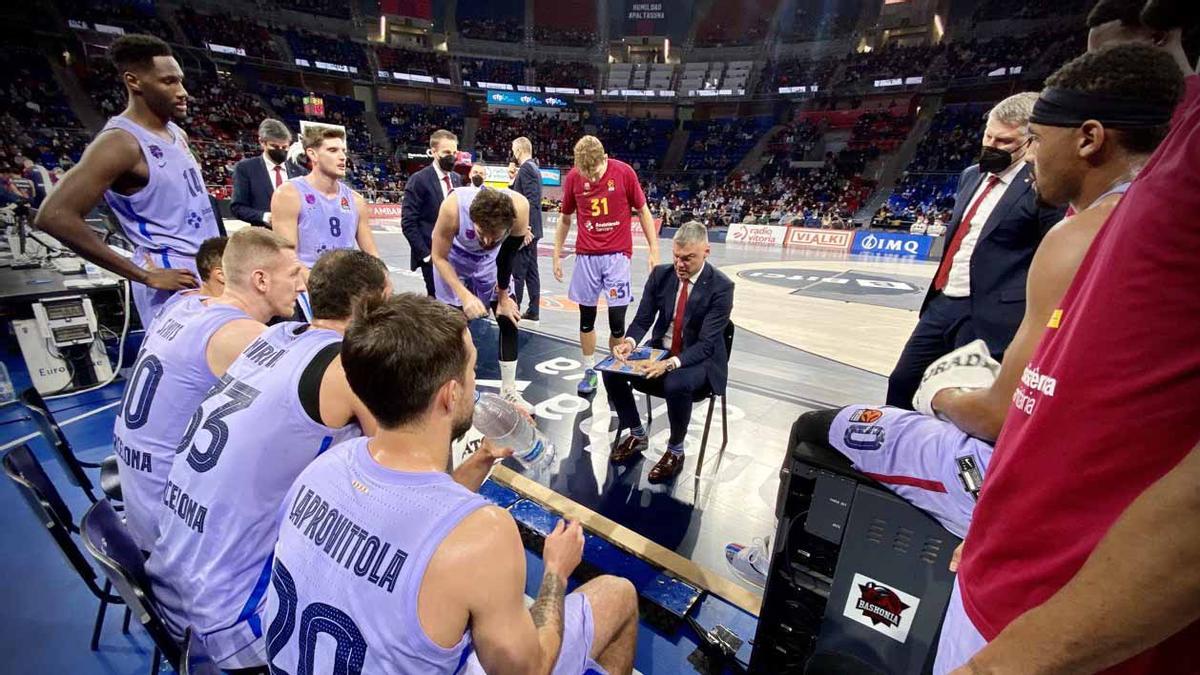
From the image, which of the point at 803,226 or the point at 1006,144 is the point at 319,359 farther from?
the point at 803,226

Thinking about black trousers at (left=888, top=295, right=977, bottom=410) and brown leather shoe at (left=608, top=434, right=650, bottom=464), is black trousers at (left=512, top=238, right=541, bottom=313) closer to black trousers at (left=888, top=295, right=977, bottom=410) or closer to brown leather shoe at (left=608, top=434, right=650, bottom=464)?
brown leather shoe at (left=608, top=434, right=650, bottom=464)

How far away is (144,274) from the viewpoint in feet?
8.55

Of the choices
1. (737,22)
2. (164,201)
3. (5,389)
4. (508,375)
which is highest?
(737,22)

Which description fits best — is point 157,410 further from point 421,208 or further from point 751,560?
point 421,208

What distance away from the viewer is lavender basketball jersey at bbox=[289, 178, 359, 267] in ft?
12.5

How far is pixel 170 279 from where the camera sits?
2.66m

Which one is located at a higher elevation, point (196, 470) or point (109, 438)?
point (196, 470)

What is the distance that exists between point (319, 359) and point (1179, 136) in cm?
194

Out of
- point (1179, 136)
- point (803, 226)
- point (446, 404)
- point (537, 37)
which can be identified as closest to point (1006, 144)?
point (1179, 136)

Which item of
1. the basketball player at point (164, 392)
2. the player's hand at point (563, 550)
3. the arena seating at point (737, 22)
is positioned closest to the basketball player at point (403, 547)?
the player's hand at point (563, 550)

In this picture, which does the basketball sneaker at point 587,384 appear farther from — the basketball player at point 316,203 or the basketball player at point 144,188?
the basketball player at point 144,188

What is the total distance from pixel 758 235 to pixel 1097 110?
18.7 meters

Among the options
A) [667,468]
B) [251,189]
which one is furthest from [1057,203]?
[251,189]

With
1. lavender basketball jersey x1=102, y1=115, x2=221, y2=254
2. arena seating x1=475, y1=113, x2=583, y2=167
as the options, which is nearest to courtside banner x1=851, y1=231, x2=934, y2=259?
lavender basketball jersey x1=102, y1=115, x2=221, y2=254
